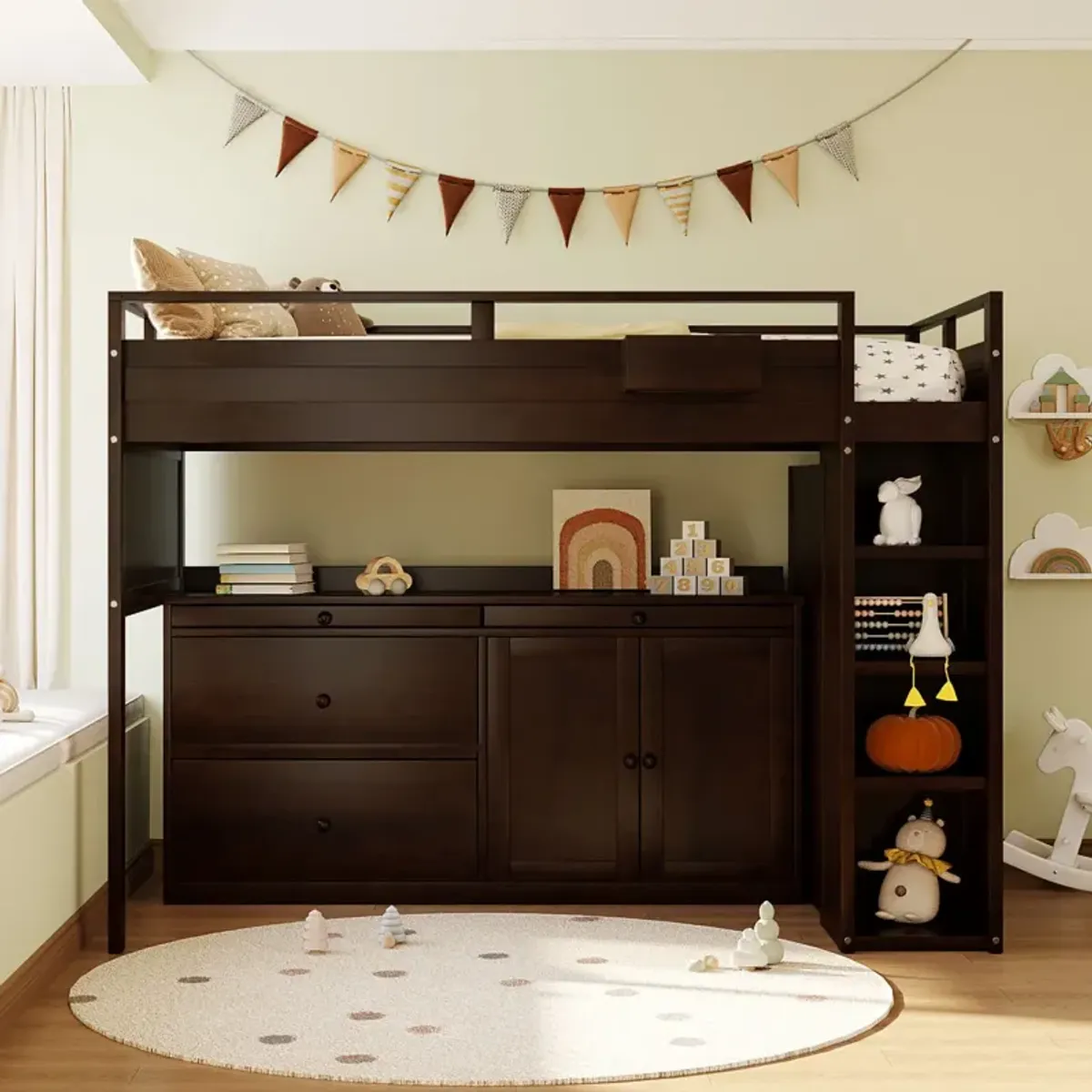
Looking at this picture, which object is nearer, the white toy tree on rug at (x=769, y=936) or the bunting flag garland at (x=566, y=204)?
the white toy tree on rug at (x=769, y=936)

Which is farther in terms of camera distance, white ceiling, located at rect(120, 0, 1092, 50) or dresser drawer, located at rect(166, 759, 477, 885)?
white ceiling, located at rect(120, 0, 1092, 50)

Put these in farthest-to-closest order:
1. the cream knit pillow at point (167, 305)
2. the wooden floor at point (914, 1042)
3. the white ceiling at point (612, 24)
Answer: the white ceiling at point (612, 24) → the cream knit pillow at point (167, 305) → the wooden floor at point (914, 1042)

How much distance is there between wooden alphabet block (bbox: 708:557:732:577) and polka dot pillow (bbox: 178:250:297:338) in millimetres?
1280

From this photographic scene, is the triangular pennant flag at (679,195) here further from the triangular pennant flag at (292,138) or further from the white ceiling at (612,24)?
the triangular pennant flag at (292,138)

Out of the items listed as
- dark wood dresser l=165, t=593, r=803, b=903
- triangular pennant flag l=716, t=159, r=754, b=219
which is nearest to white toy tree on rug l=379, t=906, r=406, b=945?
dark wood dresser l=165, t=593, r=803, b=903

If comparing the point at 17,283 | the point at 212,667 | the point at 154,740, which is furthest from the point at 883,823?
the point at 17,283

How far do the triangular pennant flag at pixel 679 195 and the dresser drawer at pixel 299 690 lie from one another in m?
1.43

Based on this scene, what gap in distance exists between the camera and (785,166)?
14.3 feet

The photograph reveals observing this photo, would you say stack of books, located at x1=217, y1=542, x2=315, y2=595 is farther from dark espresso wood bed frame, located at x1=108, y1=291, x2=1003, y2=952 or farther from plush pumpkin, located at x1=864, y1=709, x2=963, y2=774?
plush pumpkin, located at x1=864, y1=709, x2=963, y2=774

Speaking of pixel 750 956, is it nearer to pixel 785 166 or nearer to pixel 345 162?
pixel 785 166

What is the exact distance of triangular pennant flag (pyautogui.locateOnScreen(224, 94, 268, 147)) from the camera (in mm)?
4355

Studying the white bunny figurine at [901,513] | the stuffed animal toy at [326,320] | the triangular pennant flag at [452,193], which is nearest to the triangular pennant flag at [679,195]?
the triangular pennant flag at [452,193]

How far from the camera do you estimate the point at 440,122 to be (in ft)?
14.4

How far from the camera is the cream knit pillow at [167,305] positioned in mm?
3545
